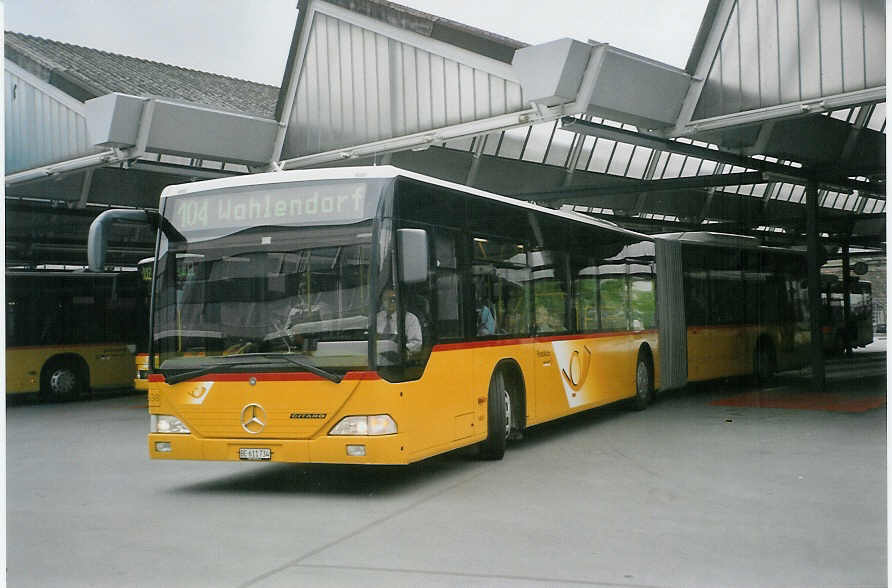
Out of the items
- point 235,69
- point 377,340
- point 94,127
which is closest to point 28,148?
point 94,127

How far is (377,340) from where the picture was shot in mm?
9391

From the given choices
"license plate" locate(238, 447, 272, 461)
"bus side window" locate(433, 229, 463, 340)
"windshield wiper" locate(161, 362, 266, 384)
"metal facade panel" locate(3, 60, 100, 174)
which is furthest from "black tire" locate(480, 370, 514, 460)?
"metal facade panel" locate(3, 60, 100, 174)

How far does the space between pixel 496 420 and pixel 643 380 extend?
6.57 m

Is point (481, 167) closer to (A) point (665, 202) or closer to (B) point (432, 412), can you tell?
(A) point (665, 202)

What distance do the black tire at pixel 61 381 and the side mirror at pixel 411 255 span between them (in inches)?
591

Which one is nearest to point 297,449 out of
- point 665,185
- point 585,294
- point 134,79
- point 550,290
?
point 550,290

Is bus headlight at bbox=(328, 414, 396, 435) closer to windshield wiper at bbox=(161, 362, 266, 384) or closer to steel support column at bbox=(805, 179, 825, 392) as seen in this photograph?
windshield wiper at bbox=(161, 362, 266, 384)

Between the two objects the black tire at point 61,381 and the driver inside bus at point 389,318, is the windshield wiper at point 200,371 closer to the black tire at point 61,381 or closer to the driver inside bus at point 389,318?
the driver inside bus at point 389,318

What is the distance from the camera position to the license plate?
9594 mm

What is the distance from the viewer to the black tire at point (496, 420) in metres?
11.6

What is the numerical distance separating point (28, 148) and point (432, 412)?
8.50 meters

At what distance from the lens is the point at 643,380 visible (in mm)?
17656

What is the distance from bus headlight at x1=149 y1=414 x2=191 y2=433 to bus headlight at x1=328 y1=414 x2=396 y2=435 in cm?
154

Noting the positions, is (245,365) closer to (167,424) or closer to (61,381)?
(167,424)
